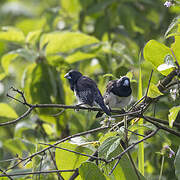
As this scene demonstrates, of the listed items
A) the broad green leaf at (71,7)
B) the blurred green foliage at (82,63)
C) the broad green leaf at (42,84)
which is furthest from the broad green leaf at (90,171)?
the broad green leaf at (71,7)

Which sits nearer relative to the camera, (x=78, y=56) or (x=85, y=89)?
(x=85, y=89)

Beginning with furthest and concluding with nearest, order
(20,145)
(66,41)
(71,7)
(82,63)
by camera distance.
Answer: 1. (71,7)
2. (82,63)
3. (66,41)
4. (20,145)

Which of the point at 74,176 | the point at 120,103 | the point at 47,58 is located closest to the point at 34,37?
the point at 47,58

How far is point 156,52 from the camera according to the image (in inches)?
63.8

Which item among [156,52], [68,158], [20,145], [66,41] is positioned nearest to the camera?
[156,52]

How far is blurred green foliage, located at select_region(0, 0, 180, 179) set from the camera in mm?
1719

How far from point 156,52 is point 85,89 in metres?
1.09

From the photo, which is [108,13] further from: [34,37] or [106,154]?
[106,154]

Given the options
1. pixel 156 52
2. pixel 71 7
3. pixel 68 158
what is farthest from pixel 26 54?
pixel 156 52

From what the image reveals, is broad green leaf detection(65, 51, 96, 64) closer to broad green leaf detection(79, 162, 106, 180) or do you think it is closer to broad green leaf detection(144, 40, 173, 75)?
broad green leaf detection(144, 40, 173, 75)

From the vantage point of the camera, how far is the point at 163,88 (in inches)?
70.3

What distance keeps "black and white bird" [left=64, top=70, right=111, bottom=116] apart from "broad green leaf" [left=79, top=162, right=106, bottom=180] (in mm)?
742

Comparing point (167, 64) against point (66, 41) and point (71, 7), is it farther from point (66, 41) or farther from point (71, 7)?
point (71, 7)

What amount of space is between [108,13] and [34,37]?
0.85m
